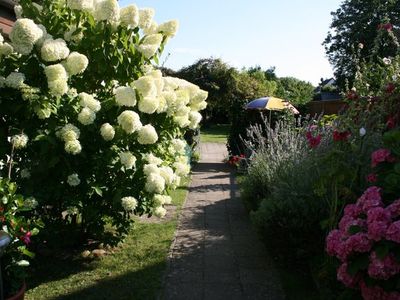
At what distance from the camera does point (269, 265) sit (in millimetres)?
4645

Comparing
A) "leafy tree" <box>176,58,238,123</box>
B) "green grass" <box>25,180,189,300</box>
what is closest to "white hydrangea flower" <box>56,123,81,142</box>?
"green grass" <box>25,180,189,300</box>

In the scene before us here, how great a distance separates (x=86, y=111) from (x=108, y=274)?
1.64m

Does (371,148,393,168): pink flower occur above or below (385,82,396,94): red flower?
below

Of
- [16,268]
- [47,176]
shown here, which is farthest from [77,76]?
[16,268]

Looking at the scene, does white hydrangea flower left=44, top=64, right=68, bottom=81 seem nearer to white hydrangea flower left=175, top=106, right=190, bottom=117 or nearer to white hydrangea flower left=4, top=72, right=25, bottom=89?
white hydrangea flower left=4, top=72, right=25, bottom=89

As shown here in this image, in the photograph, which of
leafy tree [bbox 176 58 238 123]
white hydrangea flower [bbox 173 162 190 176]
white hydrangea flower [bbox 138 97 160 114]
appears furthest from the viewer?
leafy tree [bbox 176 58 238 123]

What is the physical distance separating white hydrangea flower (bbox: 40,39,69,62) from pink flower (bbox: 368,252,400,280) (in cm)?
304

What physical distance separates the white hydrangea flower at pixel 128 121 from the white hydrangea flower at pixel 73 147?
0.44m

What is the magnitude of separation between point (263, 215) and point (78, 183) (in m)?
1.82

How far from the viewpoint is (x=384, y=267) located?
8.11 ft

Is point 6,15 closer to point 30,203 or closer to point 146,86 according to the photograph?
point 146,86

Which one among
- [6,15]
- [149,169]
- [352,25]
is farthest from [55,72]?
[352,25]

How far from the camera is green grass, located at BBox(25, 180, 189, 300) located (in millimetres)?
3914

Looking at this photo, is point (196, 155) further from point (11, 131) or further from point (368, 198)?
point (368, 198)
